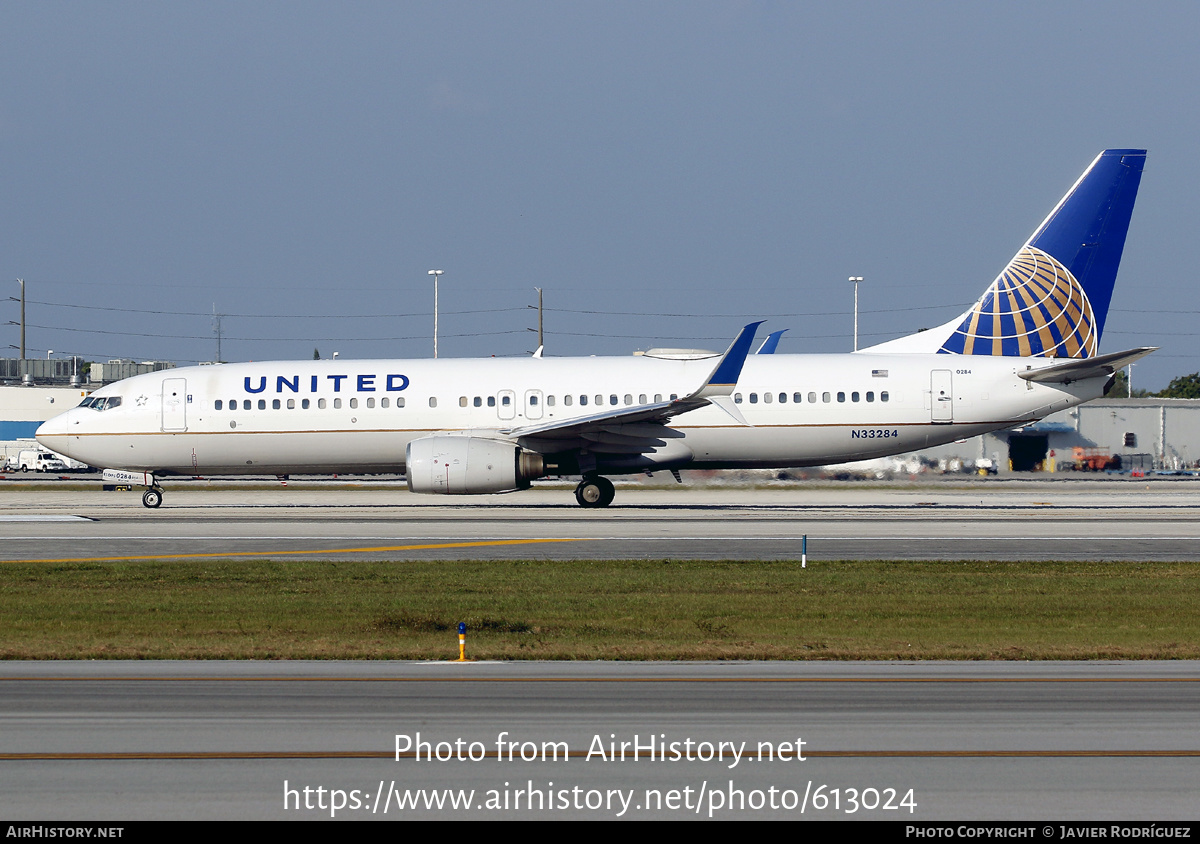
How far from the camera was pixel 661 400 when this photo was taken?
34.0 meters

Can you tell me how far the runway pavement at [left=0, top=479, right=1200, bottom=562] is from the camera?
77.2 ft

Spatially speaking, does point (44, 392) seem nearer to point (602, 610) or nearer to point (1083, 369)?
point (1083, 369)

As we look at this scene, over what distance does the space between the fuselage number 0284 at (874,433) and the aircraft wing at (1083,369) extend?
12.9ft

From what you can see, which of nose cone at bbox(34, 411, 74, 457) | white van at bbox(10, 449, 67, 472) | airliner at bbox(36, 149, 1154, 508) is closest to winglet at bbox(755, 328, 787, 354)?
airliner at bbox(36, 149, 1154, 508)

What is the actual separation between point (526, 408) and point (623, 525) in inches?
269

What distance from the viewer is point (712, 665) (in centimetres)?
1218

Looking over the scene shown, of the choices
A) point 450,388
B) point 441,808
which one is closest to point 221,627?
point 441,808

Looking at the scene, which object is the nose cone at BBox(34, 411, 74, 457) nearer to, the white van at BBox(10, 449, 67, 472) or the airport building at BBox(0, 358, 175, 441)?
the white van at BBox(10, 449, 67, 472)

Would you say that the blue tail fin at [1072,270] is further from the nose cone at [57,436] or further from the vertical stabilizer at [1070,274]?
the nose cone at [57,436]

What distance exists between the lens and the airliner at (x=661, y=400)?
110 ft

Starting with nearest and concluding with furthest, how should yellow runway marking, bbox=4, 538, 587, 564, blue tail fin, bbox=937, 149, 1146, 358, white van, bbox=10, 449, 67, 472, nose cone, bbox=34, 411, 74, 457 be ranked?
yellow runway marking, bbox=4, 538, 587, 564 < blue tail fin, bbox=937, 149, 1146, 358 < nose cone, bbox=34, 411, 74, 457 < white van, bbox=10, 449, 67, 472

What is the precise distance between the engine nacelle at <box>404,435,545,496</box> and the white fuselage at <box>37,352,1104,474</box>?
4.34 ft

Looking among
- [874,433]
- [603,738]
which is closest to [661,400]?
[874,433]

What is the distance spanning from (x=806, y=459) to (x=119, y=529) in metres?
18.8
